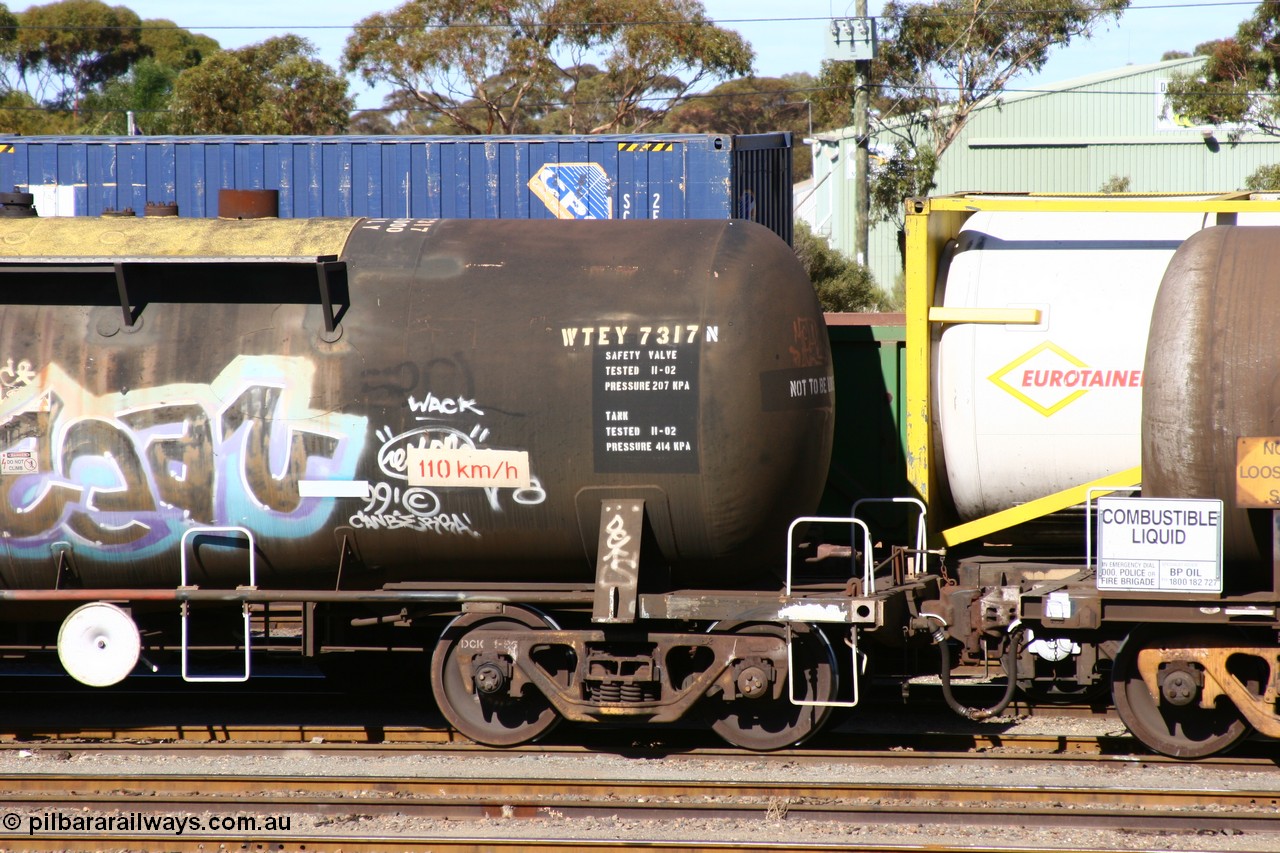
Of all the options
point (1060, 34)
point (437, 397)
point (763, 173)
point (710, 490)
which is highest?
point (1060, 34)

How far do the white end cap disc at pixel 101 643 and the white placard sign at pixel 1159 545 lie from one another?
673 centimetres

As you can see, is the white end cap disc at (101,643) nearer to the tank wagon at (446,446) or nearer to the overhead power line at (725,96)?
the tank wagon at (446,446)

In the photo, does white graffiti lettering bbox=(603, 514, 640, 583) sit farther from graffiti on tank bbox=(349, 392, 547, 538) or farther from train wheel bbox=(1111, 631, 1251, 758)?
train wheel bbox=(1111, 631, 1251, 758)

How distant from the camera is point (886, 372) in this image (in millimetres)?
10617

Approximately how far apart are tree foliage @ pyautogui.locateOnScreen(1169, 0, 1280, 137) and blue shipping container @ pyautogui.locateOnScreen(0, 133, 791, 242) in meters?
26.9

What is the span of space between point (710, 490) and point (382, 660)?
4.06 m

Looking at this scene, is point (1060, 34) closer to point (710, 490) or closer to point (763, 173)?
point (763, 173)

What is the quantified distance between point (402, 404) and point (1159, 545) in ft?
16.8

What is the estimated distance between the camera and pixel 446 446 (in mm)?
8578

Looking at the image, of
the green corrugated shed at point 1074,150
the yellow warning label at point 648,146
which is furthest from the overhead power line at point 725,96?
the yellow warning label at point 648,146

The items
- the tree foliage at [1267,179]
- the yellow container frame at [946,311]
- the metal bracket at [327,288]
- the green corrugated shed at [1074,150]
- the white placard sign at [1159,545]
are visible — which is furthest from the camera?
the green corrugated shed at [1074,150]

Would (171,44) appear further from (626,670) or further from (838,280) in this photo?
(626,670)

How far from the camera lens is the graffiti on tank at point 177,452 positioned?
8617 millimetres

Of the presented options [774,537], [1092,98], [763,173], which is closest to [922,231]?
[774,537]
